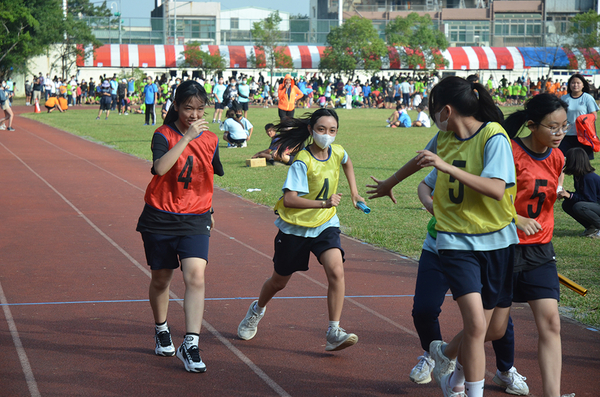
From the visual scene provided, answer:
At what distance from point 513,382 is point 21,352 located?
322cm

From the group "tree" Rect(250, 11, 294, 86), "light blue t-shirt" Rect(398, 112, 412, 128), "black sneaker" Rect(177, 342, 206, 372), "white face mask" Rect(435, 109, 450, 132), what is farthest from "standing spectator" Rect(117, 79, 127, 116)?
"white face mask" Rect(435, 109, 450, 132)

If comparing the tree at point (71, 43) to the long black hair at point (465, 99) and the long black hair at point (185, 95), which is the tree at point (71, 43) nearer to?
the long black hair at point (185, 95)

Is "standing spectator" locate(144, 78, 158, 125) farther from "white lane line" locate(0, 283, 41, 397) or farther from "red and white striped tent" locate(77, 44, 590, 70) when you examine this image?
"red and white striped tent" locate(77, 44, 590, 70)

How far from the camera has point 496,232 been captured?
349 centimetres

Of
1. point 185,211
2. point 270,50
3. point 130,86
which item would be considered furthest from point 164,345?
point 270,50

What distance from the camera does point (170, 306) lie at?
19.5 ft

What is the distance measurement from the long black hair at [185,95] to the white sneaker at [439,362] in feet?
6.89

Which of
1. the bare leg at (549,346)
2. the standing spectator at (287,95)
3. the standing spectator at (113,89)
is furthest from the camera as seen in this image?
the standing spectator at (113,89)

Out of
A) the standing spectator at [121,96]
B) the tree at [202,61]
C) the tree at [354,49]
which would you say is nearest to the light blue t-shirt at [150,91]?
the standing spectator at [121,96]

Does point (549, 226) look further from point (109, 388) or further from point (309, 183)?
point (109, 388)

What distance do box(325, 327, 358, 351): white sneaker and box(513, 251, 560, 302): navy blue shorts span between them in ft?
3.95

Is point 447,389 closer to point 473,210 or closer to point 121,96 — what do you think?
point 473,210

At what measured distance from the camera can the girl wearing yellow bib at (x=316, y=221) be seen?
4688 mm

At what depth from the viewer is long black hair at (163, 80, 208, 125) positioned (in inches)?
176
